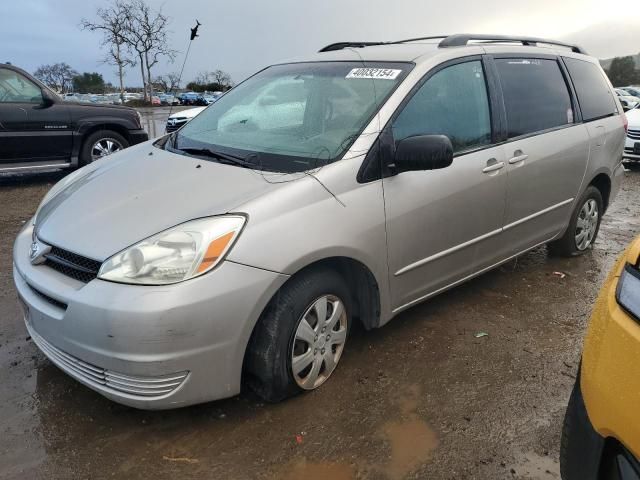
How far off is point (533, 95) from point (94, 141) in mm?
6272

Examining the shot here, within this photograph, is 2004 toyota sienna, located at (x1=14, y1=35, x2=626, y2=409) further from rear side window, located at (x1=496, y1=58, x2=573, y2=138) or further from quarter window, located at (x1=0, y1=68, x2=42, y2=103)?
quarter window, located at (x1=0, y1=68, x2=42, y2=103)

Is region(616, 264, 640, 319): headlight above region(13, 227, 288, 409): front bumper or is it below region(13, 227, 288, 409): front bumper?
above

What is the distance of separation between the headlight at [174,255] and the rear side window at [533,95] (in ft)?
7.55

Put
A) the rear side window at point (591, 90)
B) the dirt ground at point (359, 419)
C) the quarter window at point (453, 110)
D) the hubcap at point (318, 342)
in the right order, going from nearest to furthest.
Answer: the dirt ground at point (359, 419) → the hubcap at point (318, 342) → the quarter window at point (453, 110) → the rear side window at point (591, 90)

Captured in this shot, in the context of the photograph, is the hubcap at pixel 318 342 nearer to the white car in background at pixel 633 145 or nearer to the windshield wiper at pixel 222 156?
the windshield wiper at pixel 222 156

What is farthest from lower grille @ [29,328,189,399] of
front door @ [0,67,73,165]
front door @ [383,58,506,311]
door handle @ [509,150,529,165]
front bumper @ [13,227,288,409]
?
front door @ [0,67,73,165]

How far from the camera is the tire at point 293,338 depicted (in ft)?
A: 8.18

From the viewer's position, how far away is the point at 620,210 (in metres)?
7.02

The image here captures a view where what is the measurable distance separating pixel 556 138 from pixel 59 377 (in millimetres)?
3693

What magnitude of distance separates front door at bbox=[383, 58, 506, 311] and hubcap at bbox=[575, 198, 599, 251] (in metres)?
1.48

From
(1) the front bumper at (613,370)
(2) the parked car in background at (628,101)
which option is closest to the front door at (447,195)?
(1) the front bumper at (613,370)

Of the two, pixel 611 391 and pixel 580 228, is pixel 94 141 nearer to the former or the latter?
pixel 580 228

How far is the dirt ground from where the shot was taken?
2.33 metres

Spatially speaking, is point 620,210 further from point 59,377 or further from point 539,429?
point 59,377
